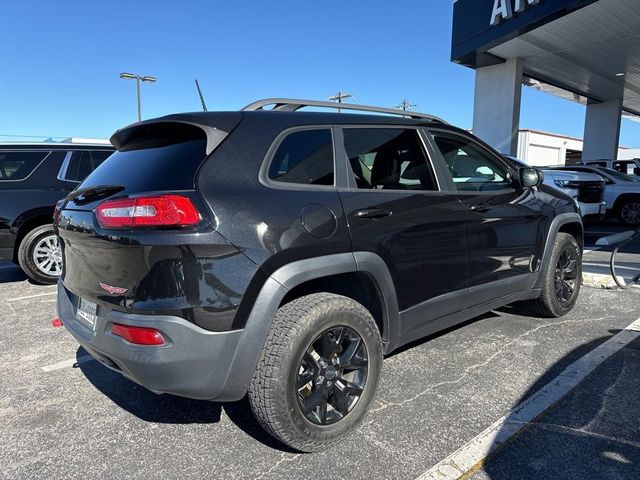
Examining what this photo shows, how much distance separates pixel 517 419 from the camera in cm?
269

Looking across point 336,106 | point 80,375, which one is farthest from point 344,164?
point 80,375

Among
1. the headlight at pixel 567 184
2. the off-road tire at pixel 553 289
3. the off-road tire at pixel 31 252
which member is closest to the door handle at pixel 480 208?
the off-road tire at pixel 553 289

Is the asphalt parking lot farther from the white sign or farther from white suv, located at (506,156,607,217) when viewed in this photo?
the white sign

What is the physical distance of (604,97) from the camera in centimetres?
2266

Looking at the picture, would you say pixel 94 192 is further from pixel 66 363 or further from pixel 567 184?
pixel 567 184

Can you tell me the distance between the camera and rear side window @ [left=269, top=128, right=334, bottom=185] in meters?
2.43

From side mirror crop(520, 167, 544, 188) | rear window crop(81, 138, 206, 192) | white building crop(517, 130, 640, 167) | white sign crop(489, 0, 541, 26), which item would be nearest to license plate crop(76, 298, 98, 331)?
rear window crop(81, 138, 206, 192)

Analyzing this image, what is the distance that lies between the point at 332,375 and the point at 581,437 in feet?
4.49

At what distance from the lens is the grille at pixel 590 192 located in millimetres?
9566

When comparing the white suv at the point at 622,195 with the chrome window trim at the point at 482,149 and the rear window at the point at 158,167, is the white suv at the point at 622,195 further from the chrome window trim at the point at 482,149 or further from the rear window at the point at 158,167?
the rear window at the point at 158,167

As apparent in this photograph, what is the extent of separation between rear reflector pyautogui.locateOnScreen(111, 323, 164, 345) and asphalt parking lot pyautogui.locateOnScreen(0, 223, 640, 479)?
27.2 inches

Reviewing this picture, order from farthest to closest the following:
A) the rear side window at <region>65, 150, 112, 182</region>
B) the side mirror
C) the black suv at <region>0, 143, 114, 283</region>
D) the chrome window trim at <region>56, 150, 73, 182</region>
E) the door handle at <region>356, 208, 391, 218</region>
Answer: the rear side window at <region>65, 150, 112, 182</region> → the chrome window trim at <region>56, 150, 73, 182</region> → the black suv at <region>0, 143, 114, 283</region> → the side mirror → the door handle at <region>356, 208, 391, 218</region>

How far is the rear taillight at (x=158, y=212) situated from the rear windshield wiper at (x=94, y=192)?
0.78 ft

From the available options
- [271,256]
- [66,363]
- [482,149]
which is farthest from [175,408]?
[482,149]
